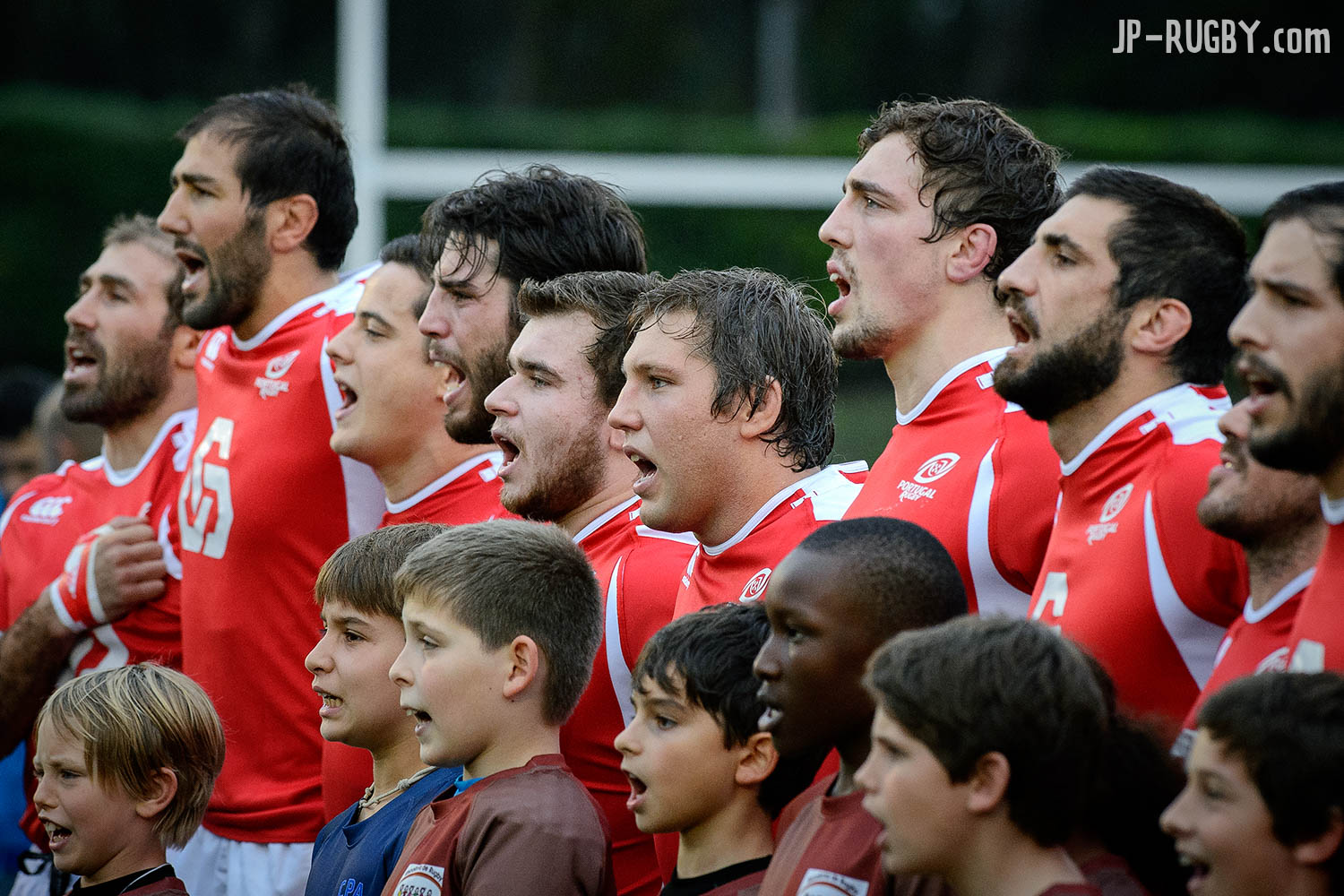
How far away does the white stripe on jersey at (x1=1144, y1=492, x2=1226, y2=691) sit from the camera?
2881 millimetres

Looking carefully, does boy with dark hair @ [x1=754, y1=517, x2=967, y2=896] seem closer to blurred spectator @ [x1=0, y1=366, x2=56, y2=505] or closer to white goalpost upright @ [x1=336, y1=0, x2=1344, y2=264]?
blurred spectator @ [x1=0, y1=366, x2=56, y2=505]

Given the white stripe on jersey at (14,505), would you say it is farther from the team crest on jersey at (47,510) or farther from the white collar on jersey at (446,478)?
the white collar on jersey at (446,478)

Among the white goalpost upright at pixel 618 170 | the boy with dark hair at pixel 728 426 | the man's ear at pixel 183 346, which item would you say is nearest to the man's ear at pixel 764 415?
the boy with dark hair at pixel 728 426

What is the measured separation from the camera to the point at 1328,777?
2.12 metres

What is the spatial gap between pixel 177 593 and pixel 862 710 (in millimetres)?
Answer: 3059

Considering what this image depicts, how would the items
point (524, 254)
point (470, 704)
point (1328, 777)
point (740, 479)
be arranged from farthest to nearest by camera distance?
point (524, 254) < point (740, 479) < point (470, 704) < point (1328, 777)

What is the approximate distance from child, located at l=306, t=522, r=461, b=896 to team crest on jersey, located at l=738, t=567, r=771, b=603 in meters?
0.74

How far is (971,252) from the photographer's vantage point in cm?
377

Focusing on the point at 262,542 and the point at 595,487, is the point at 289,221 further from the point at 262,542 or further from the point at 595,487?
the point at 595,487

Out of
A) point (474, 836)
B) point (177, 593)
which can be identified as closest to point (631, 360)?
point (474, 836)

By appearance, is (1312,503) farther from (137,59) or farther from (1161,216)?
(137,59)

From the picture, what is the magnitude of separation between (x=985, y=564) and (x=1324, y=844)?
1305mm

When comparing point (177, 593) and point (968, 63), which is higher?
point (968, 63)

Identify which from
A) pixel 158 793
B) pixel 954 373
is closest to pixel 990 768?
pixel 954 373
